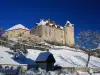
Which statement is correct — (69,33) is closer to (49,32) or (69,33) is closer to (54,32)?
(54,32)

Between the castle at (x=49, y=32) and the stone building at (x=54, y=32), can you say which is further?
the stone building at (x=54, y=32)

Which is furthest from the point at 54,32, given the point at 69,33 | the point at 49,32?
the point at 69,33

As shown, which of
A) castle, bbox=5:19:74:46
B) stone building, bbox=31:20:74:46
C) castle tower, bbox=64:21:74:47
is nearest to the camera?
castle, bbox=5:19:74:46

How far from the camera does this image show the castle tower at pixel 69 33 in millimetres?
86906

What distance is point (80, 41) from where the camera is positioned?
47.4 metres

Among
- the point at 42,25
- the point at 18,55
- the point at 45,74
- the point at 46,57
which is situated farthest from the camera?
the point at 42,25

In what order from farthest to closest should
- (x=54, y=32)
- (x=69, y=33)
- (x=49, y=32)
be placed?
(x=69, y=33) < (x=54, y=32) < (x=49, y=32)

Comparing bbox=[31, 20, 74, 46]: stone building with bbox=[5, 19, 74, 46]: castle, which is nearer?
bbox=[5, 19, 74, 46]: castle

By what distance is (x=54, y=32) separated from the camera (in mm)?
84625

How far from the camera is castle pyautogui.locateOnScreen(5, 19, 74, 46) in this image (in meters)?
80.1

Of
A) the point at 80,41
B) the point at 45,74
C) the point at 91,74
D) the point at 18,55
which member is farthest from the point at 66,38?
the point at 45,74

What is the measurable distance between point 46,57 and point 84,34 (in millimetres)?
17929

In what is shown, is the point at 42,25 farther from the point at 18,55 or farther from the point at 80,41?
the point at 18,55

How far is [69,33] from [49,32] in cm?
974
